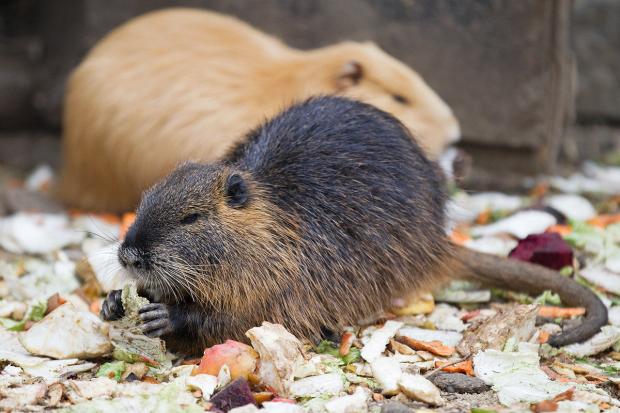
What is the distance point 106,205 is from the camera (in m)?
5.44

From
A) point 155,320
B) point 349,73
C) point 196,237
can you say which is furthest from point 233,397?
point 349,73

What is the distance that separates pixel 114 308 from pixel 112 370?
0.83 ft

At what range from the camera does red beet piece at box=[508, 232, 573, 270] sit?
3820 millimetres

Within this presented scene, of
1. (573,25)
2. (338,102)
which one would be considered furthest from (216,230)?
(573,25)

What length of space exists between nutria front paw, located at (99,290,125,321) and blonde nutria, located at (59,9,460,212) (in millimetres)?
1654

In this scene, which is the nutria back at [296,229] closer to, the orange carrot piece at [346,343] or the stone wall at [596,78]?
the orange carrot piece at [346,343]

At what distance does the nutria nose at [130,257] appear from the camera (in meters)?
2.89

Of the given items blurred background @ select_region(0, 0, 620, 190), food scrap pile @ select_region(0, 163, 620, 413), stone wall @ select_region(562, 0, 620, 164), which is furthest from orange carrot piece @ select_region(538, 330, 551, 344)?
stone wall @ select_region(562, 0, 620, 164)

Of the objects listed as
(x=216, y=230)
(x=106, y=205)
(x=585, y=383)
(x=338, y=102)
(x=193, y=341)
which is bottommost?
(x=106, y=205)

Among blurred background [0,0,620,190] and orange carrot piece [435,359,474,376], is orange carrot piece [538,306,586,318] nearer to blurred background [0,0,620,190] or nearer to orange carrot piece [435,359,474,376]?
orange carrot piece [435,359,474,376]

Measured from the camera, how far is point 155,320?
2.92 m

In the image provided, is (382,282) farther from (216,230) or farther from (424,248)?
(216,230)

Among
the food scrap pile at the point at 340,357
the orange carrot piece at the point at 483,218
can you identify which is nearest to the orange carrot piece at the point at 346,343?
the food scrap pile at the point at 340,357

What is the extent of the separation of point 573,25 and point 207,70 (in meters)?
3.63
